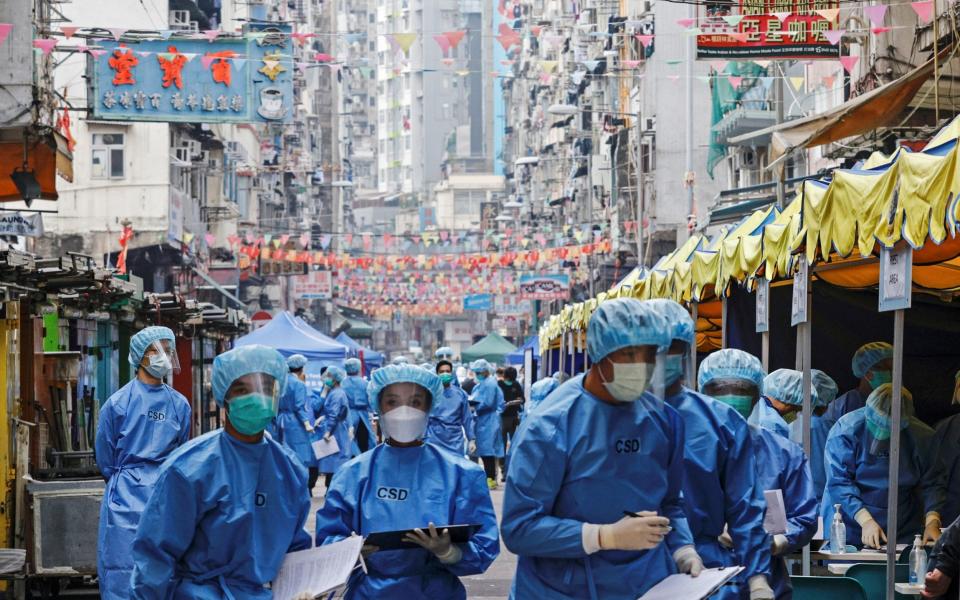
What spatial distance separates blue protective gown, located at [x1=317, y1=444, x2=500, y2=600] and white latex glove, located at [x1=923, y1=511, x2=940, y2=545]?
3656mm

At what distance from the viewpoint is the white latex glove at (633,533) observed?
5242mm

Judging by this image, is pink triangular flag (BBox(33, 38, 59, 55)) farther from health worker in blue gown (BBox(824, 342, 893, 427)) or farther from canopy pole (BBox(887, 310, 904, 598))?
canopy pole (BBox(887, 310, 904, 598))

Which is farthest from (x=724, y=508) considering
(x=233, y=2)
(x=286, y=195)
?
(x=286, y=195)

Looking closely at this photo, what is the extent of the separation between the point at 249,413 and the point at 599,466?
135 centimetres

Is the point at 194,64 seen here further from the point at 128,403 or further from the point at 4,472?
the point at 128,403

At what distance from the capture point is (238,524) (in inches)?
230

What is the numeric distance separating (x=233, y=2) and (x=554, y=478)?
55.1 metres

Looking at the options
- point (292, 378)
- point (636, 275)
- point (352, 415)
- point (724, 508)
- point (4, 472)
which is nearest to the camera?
point (724, 508)

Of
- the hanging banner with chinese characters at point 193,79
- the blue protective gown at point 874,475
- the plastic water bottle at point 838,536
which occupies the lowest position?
the plastic water bottle at point 838,536

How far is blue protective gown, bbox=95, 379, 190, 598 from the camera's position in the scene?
400 inches

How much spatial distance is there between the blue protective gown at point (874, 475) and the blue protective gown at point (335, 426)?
1255 centimetres

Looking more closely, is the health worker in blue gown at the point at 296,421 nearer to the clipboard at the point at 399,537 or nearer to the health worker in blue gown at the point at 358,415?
the health worker in blue gown at the point at 358,415

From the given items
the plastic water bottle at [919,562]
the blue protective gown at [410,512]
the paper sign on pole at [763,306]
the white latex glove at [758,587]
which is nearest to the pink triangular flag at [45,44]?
the paper sign on pole at [763,306]

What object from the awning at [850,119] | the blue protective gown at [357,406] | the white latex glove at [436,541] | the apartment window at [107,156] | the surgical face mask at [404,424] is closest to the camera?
the white latex glove at [436,541]
